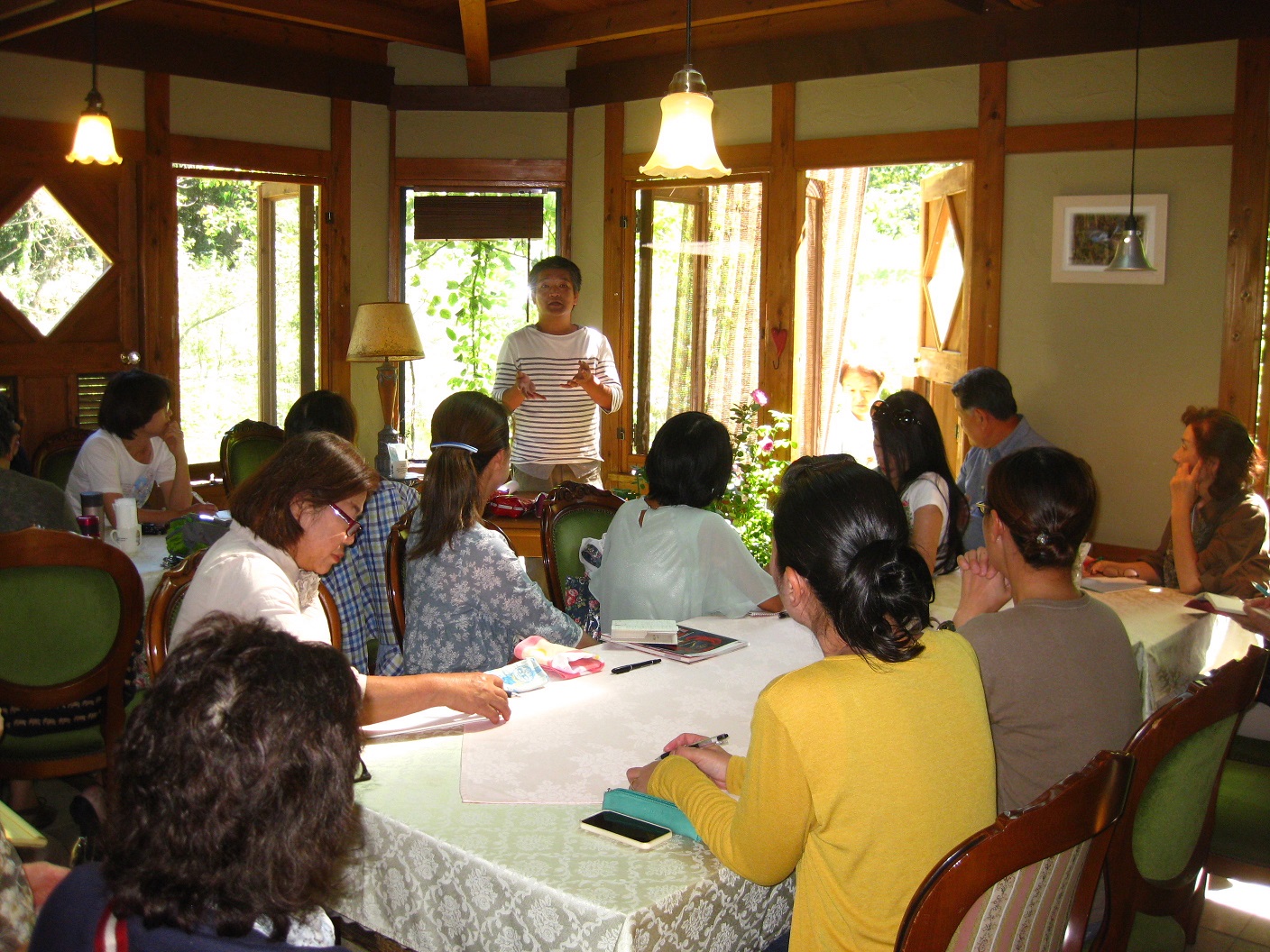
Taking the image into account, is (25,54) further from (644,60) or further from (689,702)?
(689,702)

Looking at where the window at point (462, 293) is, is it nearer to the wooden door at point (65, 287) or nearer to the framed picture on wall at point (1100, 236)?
the wooden door at point (65, 287)

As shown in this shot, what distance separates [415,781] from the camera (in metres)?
1.80

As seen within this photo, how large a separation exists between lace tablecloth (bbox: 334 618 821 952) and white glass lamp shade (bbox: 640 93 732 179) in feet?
5.12

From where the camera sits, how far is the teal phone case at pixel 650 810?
1.62m

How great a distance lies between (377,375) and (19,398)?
167 cm

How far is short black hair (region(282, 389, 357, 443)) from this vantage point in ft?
12.0

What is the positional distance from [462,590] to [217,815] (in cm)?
165

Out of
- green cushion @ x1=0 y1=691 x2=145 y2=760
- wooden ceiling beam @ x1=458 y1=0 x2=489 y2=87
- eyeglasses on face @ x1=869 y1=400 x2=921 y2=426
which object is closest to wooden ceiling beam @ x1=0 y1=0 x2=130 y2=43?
wooden ceiling beam @ x1=458 y1=0 x2=489 y2=87

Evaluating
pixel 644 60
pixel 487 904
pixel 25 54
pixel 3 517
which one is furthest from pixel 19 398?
pixel 487 904

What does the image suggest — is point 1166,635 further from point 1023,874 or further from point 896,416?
point 1023,874

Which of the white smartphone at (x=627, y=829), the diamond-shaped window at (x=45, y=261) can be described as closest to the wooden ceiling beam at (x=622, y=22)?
the diamond-shaped window at (x=45, y=261)

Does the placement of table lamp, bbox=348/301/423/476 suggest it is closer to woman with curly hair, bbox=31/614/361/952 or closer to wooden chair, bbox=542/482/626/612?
wooden chair, bbox=542/482/626/612

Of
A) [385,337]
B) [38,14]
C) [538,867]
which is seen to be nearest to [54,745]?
[538,867]

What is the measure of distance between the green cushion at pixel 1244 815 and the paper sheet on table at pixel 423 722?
150 centimetres
